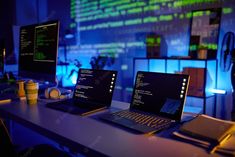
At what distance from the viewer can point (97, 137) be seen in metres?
0.96

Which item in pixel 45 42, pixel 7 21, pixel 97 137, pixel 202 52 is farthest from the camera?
pixel 7 21

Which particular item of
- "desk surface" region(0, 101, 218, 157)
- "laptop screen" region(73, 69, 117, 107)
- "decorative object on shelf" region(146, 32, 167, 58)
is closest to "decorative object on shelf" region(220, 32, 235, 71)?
"decorative object on shelf" region(146, 32, 167, 58)

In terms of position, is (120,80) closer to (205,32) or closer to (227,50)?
(205,32)

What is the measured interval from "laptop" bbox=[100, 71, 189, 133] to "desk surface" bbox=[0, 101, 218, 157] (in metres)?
0.08

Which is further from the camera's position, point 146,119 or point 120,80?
point 120,80

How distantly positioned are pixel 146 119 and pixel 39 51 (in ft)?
3.71

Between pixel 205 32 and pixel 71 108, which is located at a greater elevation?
pixel 205 32

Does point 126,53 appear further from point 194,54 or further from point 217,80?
point 217,80

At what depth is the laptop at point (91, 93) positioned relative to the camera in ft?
4.58

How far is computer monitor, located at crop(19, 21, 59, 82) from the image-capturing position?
5.76 feet

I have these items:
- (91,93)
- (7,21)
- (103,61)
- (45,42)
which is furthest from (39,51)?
(7,21)

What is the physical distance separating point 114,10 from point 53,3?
1937mm

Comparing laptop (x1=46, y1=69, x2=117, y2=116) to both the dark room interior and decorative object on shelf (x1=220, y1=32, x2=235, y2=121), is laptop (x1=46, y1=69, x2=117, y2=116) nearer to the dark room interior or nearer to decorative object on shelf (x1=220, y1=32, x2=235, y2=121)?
the dark room interior

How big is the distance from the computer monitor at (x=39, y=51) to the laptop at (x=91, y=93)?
0.28 meters
